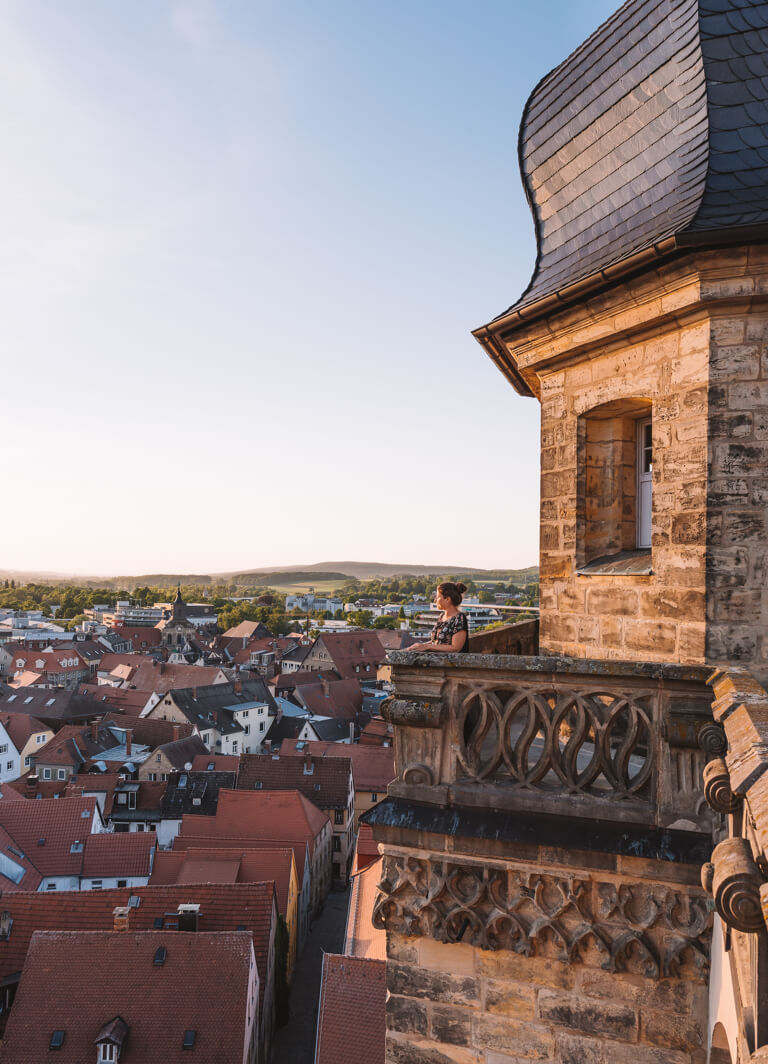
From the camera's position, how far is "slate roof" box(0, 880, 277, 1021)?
2005 centimetres

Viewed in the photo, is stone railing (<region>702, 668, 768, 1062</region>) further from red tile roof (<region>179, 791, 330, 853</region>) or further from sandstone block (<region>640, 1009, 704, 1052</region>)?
red tile roof (<region>179, 791, 330, 853</region>)

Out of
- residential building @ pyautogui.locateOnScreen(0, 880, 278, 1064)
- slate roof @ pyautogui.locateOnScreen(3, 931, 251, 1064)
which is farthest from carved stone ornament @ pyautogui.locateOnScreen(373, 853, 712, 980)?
residential building @ pyautogui.locateOnScreen(0, 880, 278, 1064)

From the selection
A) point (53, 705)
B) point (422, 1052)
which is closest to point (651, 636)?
point (422, 1052)

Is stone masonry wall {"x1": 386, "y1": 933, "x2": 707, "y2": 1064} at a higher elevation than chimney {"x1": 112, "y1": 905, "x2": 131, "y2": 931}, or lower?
higher

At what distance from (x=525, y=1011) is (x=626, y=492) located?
4087 mm

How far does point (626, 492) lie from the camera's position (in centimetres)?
675

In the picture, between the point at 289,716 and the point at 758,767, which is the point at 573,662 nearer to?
the point at 758,767

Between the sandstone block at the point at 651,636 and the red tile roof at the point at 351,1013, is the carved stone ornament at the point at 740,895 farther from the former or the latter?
the red tile roof at the point at 351,1013

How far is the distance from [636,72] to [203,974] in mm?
18901

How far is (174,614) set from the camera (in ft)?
413

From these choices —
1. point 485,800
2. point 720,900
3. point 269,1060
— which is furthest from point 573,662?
point 269,1060

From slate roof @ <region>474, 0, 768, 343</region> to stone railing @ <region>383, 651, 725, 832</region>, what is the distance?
308 cm

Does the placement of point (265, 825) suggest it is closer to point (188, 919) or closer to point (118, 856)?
point (118, 856)

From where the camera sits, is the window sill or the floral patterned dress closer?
the floral patterned dress
